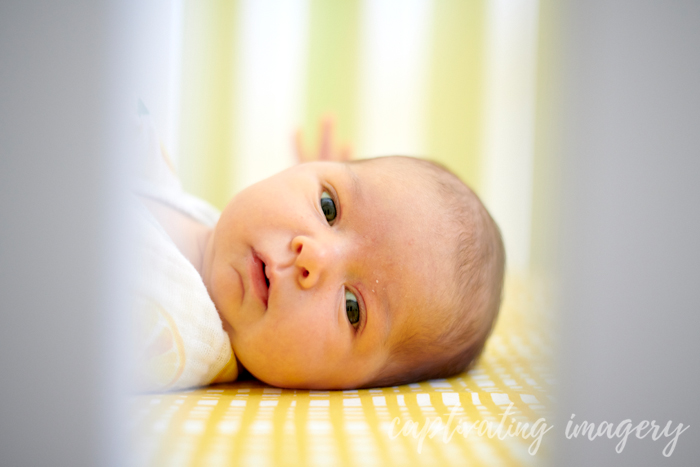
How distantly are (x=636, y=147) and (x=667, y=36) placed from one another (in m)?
0.05

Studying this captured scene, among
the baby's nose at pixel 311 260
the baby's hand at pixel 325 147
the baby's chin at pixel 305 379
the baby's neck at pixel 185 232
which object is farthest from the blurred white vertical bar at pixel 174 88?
the baby's hand at pixel 325 147

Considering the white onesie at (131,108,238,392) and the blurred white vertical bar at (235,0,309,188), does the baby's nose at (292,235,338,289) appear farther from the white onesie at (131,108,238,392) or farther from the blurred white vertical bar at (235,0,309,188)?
the blurred white vertical bar at (235,0,309,188)

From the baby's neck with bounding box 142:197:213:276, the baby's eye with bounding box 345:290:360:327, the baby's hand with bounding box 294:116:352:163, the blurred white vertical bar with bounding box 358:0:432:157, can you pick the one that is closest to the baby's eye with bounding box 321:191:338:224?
the baby's eye with bounding box 345:290:360:327

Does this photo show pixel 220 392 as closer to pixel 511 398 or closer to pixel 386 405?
pixel 386 405

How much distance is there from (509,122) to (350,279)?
38cm

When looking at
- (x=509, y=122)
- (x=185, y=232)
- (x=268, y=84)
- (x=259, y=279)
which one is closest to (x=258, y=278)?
(x=259, y=279)

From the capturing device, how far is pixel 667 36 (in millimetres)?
217

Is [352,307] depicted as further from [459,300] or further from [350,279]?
[459,300]

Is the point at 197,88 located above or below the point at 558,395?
above

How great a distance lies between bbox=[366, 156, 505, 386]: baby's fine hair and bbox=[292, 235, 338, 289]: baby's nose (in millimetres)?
151

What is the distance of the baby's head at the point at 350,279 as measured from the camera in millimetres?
649

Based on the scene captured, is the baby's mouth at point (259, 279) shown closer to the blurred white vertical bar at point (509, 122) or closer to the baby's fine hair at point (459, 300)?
the baby's fine hair at point (459, 300)

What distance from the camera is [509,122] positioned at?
0.82 metres

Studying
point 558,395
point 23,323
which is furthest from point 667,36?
point 23,323
